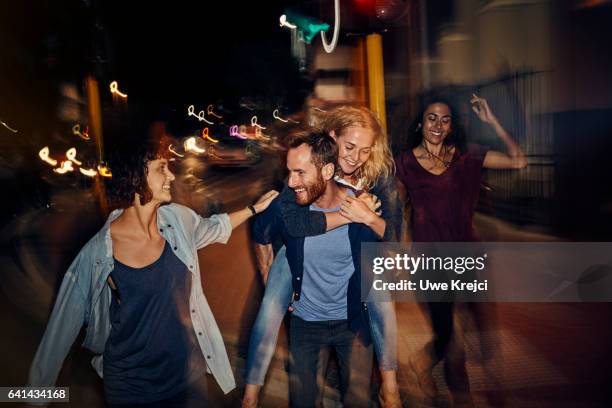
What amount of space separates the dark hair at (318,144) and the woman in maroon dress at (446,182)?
1.46ft

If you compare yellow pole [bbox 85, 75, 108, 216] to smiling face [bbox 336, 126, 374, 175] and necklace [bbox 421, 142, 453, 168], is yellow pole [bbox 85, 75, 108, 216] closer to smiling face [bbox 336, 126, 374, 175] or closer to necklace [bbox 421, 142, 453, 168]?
smiling face [bbox 336, 126, 374, 175]

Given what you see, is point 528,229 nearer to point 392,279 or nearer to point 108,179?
point 392,279

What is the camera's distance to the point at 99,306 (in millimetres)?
2482

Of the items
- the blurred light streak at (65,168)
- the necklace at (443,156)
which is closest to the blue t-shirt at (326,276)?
the necklace at (443,156)

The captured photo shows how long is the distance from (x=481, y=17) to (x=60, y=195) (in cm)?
334

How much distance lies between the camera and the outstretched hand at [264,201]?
2.84 m

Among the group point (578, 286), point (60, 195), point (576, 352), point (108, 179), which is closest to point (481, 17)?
point (578, 286)

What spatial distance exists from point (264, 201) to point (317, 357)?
880mm

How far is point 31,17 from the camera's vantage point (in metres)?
2.95

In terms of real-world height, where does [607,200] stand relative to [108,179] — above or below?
below

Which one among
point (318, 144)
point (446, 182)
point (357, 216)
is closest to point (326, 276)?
point (357, 216)

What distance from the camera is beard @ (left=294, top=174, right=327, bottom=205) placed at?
8.57ft

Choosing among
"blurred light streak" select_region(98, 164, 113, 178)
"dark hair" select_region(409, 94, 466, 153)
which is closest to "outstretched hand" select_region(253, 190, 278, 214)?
"blurred light streak" select_region(98, 164, 113, 178)

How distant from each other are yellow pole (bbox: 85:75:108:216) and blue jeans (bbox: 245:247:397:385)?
0.99 m
